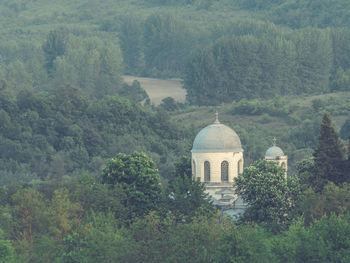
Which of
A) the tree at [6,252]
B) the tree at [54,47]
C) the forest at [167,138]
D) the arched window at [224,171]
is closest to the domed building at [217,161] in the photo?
the arched window at [224,171]

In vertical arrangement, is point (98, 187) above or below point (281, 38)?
above

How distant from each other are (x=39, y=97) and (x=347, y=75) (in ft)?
132

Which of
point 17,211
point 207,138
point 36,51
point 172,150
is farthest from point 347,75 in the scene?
point 17,211

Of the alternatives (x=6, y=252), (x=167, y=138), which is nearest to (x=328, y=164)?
(x=6, y=252)

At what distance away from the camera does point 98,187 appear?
6562 cm

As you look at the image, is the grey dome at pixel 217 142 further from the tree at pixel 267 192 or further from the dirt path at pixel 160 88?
the dirt path at pixel 160 88

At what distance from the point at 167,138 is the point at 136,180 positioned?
172 ft

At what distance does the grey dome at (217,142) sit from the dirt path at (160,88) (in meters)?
80.8

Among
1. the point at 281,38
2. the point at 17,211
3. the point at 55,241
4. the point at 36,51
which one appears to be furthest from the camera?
the point at 36,51

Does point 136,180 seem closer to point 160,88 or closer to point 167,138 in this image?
point 167,138

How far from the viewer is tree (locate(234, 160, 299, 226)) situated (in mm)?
63875

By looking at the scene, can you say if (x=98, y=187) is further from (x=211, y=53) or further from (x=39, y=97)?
(x=211, y=53)

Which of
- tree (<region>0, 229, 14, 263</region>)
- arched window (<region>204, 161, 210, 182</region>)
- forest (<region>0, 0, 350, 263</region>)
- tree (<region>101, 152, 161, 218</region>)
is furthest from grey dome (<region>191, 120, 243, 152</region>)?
tree (<region>0, 229, 14, 263</region>)

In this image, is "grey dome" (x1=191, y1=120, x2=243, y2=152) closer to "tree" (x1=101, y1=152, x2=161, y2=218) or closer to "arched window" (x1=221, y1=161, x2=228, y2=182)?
"arched window" (x1=221, y1=161, x2=228, y2=182)
